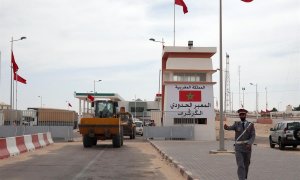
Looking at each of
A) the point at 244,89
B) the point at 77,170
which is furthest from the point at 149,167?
the point at 244,89

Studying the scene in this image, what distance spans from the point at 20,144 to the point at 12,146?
1.80m

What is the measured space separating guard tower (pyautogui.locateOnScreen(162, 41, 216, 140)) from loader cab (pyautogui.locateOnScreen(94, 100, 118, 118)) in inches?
496

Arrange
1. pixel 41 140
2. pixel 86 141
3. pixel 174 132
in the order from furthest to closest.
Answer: pixel 174 132 < pixel 41 140 < pixel 86 141

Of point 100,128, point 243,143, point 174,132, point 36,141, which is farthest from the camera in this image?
point 174,132

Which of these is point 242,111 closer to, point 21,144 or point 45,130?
point 21,144

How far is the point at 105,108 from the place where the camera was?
29.5 m

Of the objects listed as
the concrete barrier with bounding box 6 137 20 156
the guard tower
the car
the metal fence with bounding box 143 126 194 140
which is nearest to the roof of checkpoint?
the guard tower

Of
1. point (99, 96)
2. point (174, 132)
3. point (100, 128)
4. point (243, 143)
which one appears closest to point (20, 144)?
point (100, 128)

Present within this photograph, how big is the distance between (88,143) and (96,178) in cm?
1562

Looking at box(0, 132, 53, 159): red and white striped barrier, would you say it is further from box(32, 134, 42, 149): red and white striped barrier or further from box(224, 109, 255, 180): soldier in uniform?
box(224, 109, 255, 180): soldier in uniform

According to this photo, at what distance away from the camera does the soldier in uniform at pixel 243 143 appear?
11.2 meters

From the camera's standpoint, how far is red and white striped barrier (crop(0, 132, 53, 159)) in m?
20.6

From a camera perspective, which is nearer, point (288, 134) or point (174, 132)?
point (288, 134)

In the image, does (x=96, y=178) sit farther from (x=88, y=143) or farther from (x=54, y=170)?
(x=88, y=143)
